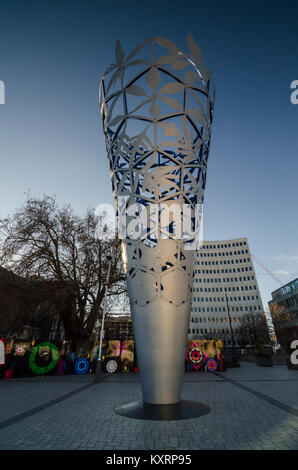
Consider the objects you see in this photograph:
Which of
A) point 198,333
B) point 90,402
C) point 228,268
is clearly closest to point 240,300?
point 228,268

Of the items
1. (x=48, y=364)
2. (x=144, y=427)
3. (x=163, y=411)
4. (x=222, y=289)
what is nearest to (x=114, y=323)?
(x=48, y=364)

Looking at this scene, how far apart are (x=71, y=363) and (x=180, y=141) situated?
17635 millimetres

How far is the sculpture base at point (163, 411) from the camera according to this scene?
5.35 metres

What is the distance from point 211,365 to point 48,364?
11.7 meters

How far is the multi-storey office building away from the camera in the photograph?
85.8 metres

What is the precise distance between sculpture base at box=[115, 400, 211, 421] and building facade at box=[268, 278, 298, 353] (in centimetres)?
4858

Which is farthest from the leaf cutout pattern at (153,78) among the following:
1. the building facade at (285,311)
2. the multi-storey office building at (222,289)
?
the multi-storey office building at (222,289)

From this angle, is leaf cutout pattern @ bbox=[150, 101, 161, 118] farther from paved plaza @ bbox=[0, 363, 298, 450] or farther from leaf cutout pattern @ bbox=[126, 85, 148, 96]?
paved plaza @ bbox=[0, 363, 298, 450]

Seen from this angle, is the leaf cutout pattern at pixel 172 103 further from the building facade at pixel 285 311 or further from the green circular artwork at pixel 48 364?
the building facade at pixel 285 311

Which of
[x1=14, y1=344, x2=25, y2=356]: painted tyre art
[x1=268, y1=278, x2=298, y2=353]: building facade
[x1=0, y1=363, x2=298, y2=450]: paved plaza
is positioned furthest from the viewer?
[x1=268, y1=278, x2=298, y2=353]: building facade

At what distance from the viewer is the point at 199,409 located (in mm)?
6094

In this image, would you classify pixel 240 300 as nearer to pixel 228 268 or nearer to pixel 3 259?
pixel 228 268

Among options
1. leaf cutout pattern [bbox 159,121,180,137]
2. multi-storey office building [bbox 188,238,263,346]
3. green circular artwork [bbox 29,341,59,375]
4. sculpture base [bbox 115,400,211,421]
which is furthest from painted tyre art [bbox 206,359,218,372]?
multi-storey office building [bbox 188,238,263,346]

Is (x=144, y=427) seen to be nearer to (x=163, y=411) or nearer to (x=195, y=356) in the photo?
(x=163, y=411)
